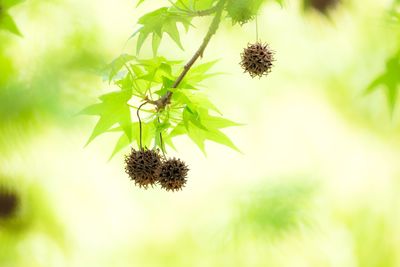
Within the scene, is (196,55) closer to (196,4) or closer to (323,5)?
(196,4)

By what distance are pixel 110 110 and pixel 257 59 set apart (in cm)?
24

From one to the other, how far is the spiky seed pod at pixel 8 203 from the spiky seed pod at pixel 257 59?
1.85 metres

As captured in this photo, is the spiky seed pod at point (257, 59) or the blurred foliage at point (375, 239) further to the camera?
the blurred foliage at point (375, 239)

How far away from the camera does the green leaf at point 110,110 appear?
0.90m

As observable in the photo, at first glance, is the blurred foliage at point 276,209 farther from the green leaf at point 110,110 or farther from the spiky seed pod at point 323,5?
the green leaf at point 110,110

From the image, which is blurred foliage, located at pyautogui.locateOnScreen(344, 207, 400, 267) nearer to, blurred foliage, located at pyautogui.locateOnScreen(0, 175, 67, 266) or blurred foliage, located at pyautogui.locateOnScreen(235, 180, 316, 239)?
blurred foliage, located at pyautogui.locateOnScreen(235, 180, 316, 239)

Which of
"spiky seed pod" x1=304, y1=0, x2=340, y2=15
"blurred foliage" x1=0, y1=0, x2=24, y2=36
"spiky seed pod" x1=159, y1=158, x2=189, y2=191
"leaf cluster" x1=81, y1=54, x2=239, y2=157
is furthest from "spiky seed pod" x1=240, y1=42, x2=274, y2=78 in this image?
"spiky seed pod" x1=304, y1=0, x2=340, y2=15

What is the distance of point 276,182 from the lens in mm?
3154

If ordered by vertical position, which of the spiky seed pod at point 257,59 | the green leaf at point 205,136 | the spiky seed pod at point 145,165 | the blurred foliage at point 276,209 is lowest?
the spiky seed pod at point 145,165

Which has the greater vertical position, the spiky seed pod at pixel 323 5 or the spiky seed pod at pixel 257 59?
the spiky seed pod at pixel 323 5

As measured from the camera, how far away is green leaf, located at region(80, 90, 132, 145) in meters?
0.90

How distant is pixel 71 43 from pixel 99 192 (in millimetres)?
750

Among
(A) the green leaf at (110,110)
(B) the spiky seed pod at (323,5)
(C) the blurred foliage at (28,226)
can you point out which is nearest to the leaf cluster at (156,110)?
(A) the green leaf at (110,110)

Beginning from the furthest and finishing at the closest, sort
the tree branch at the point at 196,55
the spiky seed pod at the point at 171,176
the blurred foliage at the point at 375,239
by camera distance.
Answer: the blurred foliage at the point at 375,239, the spiky seed pod at the point at 171,176, the tree branch at the point at 196,55
